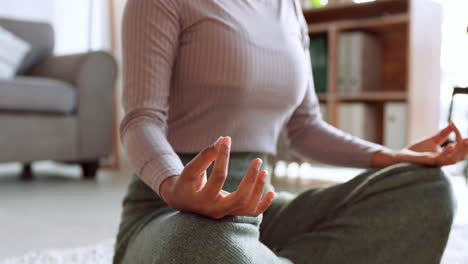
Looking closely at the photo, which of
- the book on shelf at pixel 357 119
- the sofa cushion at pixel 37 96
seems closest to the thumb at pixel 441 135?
the book on shelf at pixel 357 119

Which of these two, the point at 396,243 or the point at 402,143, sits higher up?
the point at 396,243

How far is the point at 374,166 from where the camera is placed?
0.96 m

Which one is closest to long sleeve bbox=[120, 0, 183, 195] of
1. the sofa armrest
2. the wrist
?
the wrist

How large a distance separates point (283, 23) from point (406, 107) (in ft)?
5.22

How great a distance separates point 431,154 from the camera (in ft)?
2.84

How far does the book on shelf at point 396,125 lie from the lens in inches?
92.5

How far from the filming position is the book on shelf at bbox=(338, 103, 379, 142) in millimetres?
2523

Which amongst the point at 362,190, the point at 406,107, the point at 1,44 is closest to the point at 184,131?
the point at 362,190

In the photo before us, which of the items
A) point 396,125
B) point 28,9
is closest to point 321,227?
point 396,125

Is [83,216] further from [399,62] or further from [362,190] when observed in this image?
[399,62]

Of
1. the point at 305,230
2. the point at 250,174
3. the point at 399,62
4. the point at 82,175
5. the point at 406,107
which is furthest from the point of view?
the point at 82,175

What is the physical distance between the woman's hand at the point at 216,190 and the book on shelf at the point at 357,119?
6.54ft

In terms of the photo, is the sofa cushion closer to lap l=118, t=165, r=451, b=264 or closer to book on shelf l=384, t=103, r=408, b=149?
book on shelf l=384, t=103, r=408, b=149

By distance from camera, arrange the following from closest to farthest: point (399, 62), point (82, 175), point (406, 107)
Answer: point (406, 107)
point (399, 62)
point (82, 175)
